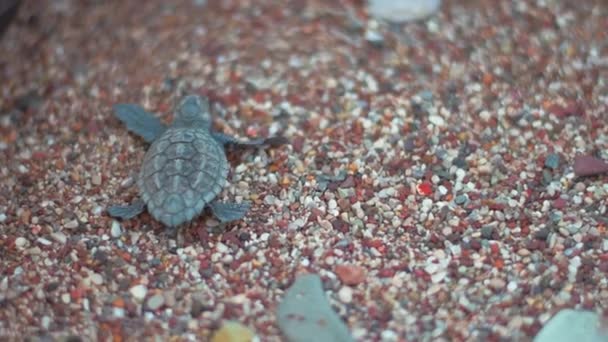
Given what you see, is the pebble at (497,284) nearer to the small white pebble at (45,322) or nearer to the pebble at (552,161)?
the pebble at (552,161)

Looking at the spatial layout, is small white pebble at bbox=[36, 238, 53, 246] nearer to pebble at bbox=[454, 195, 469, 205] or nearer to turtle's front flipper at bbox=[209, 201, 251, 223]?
turtle's front flipper at bbox=[209, 201, 251, 223]

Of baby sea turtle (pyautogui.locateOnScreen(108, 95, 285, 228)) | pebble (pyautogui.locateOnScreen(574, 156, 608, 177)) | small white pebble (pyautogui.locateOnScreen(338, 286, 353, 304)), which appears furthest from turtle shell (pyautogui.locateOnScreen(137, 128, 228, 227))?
pebble (pyautogui.locateOnScreen(574, 156, 608, 177))

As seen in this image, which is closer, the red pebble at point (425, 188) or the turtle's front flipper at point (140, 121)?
the red pebble at point (425, 188)

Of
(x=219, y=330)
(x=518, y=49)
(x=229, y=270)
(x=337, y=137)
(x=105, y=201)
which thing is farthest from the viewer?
(x=518, y=49)

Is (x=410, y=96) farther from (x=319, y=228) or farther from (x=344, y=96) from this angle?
(x=319, y=228)

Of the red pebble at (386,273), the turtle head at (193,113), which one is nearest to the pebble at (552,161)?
the red pebble at (386,273)

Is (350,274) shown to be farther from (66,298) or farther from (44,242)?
(44,242)

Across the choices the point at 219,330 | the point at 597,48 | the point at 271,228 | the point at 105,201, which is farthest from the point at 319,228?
the point at 597,48

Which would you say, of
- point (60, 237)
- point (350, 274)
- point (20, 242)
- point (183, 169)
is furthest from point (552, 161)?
point (20, 242)
